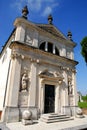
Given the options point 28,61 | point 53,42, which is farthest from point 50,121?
point 53,42

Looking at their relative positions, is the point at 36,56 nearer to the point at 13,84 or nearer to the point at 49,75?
the point at 49,75

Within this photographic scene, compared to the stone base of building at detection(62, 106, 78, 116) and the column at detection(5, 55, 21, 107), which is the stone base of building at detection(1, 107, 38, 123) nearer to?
the column at detection(5, 55, 21, 107)

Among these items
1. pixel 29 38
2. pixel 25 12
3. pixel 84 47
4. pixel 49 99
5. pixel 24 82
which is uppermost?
pixel 25 12

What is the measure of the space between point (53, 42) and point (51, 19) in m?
3.82

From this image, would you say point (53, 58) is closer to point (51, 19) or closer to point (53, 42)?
point (53, 42)

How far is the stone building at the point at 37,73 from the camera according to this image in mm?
9383

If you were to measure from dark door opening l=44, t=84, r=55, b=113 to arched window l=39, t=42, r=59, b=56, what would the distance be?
4.01 metres

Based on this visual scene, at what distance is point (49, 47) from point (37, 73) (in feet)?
12.5

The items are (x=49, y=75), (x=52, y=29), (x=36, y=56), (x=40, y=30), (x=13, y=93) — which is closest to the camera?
(x=13, y=93)

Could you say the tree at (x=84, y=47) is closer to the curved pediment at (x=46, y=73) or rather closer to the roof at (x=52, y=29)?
the roof at (x=52, y=29)

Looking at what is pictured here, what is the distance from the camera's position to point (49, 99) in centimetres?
1132

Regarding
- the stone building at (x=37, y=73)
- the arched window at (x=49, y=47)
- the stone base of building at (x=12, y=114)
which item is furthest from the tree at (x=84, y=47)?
the stone base of building at (x=12, y=114)

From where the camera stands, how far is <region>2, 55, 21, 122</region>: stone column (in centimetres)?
840

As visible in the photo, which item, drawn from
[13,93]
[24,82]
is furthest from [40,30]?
[13,93]
